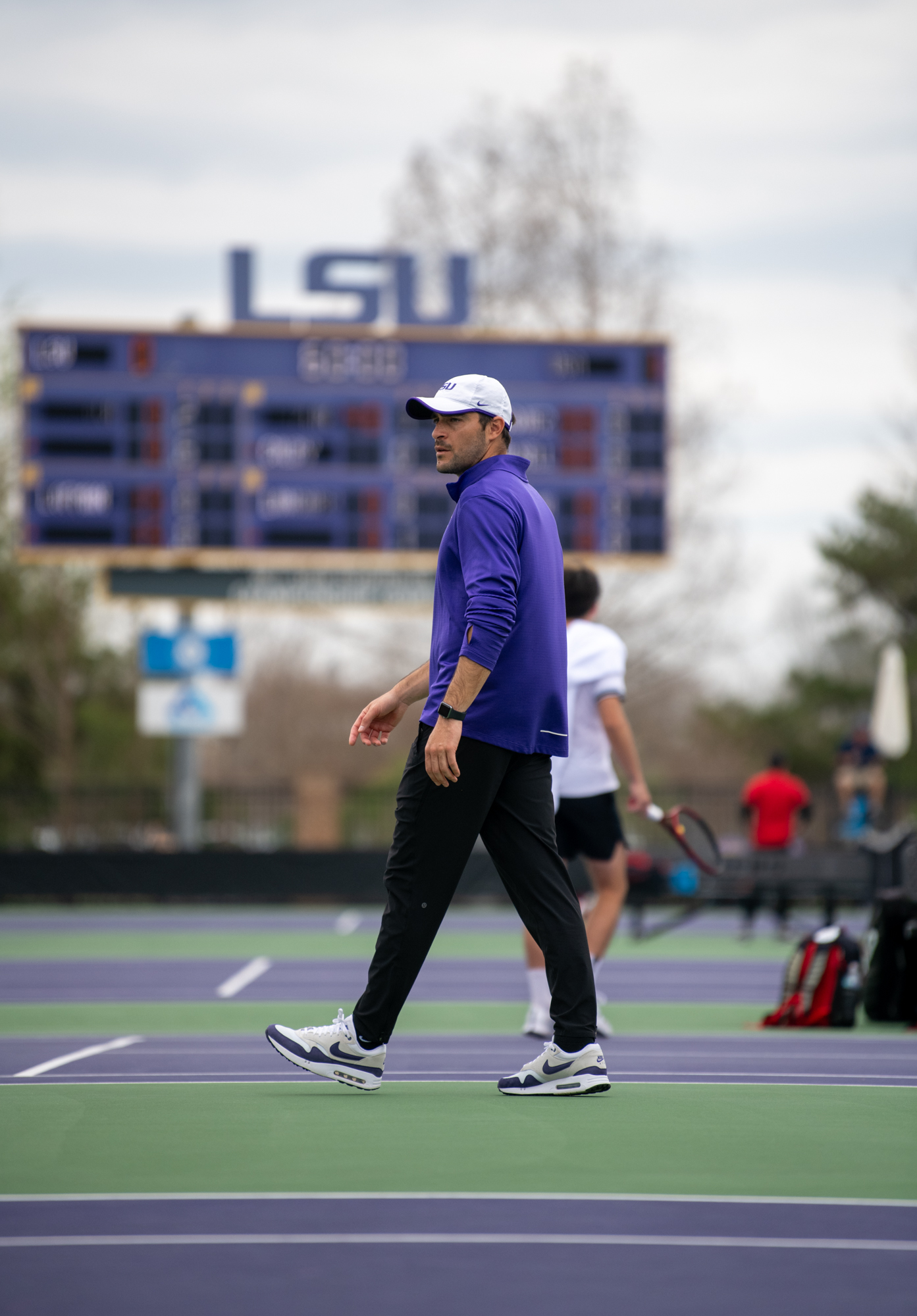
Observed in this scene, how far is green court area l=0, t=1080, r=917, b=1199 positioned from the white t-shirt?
86.5 inches

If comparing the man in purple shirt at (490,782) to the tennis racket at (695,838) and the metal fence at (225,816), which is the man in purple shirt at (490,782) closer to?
the tennis racket at (695,838)

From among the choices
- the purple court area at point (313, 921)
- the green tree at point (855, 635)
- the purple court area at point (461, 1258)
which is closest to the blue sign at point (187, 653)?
the purple court area at point (313, 921)

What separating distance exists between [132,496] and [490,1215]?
64.6ft

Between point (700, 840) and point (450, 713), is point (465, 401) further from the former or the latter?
point (700, 840)

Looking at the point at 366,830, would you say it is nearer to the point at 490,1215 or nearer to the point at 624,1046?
the point at 624,1046

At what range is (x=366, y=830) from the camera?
1085 inches

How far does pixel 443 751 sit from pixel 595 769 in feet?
9.45

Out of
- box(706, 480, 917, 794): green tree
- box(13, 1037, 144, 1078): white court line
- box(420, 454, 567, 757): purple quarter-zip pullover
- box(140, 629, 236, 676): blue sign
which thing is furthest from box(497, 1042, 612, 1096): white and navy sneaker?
box(706, 480, 917, 794): green tree

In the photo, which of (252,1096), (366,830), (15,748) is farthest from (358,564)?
(252,1096)

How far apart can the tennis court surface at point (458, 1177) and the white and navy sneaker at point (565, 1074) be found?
11 cm

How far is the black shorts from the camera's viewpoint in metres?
8.12

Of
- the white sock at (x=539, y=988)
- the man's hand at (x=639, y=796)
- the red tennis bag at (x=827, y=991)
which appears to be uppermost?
the man's hand at (x=639, y=796)

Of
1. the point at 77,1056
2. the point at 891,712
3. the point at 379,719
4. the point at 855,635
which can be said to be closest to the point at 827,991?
the point at 77,1056

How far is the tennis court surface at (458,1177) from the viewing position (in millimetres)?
3395
